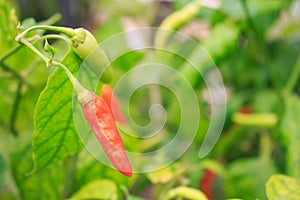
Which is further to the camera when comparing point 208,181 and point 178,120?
point 178,120

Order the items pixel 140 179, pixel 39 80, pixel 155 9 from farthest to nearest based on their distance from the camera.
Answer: pixel 155 9
pixel 140 179
pixel 39 80

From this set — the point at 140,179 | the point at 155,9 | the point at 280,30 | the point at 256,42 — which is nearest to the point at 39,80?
the point at 140,179

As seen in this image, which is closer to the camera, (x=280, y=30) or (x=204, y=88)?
(x=204, y=88)

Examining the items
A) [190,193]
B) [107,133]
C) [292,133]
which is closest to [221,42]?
[292,133]

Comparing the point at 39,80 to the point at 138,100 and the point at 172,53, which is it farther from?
the point at 138,100

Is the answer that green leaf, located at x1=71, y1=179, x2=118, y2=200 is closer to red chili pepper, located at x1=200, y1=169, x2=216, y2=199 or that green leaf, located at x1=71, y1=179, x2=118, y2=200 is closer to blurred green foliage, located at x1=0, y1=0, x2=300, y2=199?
blurred green foliage, located at x1=0, y1=0, x2=300, y2=199

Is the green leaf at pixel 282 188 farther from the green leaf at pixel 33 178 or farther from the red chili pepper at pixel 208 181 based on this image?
the red chili pepper at pixel 208 181

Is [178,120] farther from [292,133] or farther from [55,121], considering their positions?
[55,121]

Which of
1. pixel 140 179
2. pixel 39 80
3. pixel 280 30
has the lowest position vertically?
pixel 140 179
